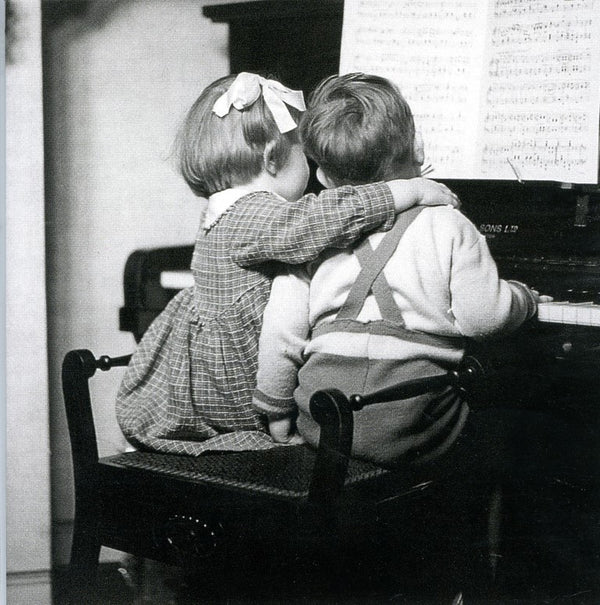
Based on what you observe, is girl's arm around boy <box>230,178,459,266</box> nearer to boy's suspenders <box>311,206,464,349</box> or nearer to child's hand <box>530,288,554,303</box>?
boy's suspenders <box>311,206,464,349</box>

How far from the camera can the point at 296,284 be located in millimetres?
1371

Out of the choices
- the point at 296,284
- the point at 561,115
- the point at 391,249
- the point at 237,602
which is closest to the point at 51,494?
the point at 237,602

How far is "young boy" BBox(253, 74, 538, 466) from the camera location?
4.13 ft

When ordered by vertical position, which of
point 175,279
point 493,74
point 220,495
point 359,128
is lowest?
point 220,495

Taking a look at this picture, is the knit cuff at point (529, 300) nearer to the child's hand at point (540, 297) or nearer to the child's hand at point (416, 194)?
the child's hand at point (540, 297)

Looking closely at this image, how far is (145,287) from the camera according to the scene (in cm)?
183

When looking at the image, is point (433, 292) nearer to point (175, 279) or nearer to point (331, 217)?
point (331, 217)

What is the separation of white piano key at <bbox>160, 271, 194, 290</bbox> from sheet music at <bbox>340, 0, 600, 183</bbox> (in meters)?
0.56

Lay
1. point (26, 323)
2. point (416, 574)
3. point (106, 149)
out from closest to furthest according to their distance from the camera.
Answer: point (416, 574) < point (26, 323) < point (106, 149)

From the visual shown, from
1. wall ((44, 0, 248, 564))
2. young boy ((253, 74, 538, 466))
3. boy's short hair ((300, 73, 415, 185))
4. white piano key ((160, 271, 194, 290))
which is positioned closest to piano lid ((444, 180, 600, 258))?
young boy ((253, 74, 538, 466))

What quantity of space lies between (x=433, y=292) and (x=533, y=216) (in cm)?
43

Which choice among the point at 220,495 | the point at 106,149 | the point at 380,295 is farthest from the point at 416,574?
the point at 106,149

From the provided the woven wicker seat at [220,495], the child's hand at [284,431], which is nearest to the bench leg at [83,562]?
the woven wicker seat at [220,495]

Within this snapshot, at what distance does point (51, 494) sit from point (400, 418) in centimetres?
108
